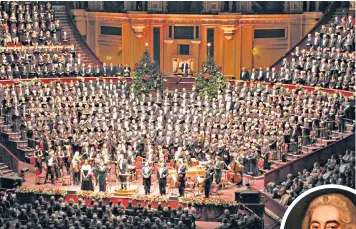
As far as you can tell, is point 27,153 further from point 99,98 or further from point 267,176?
point 267,176

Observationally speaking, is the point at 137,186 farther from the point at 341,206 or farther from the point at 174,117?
the point at 341,206

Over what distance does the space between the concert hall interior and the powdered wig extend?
13.2 m

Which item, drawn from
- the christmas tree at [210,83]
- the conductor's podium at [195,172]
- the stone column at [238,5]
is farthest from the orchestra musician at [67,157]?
the stone column at [238,5]

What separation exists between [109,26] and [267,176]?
19.4 meters

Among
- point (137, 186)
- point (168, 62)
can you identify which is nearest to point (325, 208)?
point (137, 186)

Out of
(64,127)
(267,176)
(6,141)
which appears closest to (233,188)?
(267,176)

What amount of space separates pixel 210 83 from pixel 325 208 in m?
25.5

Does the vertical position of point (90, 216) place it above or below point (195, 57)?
below

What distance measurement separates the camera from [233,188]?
22.1 meters

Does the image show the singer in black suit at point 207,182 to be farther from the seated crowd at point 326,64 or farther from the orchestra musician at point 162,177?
the seated crowd at point 326,64

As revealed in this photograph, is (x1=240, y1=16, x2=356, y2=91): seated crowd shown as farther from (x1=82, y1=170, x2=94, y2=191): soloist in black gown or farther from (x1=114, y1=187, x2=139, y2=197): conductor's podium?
(x1=82, y1=170, x2=94, y2=191): soloist in black gown

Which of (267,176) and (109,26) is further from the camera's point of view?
(109,26)

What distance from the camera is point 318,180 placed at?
18375 millimetres

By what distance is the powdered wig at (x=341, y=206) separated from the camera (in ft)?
11.7
